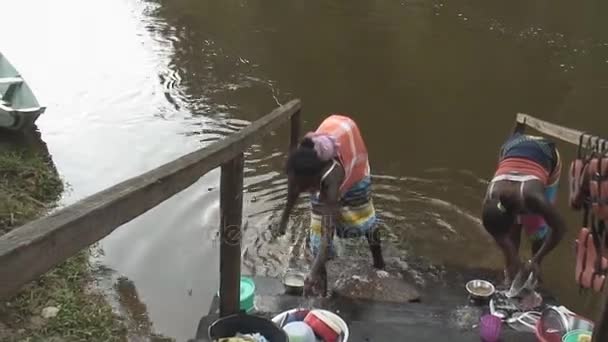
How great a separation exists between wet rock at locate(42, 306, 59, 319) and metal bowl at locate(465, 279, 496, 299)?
2.67 meters

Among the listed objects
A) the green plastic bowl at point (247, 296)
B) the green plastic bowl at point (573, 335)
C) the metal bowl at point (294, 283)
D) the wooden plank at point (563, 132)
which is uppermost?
the wooden plank at point (563, 132)

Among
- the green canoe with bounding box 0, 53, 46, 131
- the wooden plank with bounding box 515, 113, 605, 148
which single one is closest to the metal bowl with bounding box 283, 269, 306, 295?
the wooden plank with bounding box 515, 113, 605, 148

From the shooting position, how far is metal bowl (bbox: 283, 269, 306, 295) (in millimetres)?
4156

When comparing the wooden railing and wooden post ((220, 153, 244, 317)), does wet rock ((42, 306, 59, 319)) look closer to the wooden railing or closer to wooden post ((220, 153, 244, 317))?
wooden post ((220, 153, 244, 317))

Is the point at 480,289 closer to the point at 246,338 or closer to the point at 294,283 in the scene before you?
the point at 294,283

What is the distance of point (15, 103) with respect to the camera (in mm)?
7344

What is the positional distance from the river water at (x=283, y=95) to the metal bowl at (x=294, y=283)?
0.89m

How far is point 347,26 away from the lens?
13758 millimetres

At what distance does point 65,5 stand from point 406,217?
12055mm

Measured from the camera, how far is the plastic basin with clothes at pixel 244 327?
121 inches

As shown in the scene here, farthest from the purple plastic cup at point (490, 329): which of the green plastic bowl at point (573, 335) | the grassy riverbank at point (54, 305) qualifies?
the grassy riverbank at point (54, 305)

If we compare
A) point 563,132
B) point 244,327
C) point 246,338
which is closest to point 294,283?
point 244,327

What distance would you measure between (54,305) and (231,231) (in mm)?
1797

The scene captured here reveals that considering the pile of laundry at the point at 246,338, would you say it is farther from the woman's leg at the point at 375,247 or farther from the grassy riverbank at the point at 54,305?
the woman's leg at the point at 375,247
